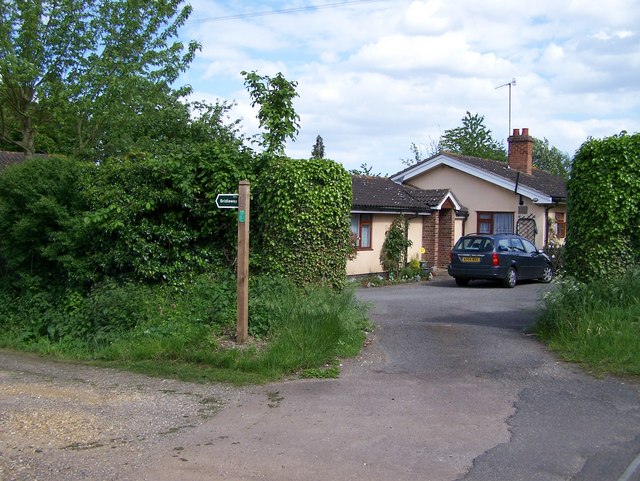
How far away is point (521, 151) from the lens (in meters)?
31.9

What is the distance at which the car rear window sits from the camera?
2098 cm

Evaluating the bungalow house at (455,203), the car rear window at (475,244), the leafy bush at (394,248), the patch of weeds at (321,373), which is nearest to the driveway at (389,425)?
the patch of weeds at (321,373)

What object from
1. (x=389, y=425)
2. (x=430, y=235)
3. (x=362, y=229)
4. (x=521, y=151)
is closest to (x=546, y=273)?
(x=430, y=235)

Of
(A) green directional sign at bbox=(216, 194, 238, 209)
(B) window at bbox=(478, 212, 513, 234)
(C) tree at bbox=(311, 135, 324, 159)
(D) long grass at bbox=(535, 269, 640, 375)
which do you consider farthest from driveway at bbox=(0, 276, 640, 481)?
(C) tree at bbox=(311, 135, 324, 159)

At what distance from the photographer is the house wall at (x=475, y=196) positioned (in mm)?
27906

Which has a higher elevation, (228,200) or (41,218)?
(228,200)

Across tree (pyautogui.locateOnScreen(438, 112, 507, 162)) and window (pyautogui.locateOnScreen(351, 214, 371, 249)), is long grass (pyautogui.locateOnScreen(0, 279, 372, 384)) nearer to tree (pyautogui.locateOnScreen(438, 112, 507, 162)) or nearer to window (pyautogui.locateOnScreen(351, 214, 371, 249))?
window (pyautogui.locateOnScreen(351, 214, 371, 249))

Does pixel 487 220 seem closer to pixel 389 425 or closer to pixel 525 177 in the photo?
pixel 525 177

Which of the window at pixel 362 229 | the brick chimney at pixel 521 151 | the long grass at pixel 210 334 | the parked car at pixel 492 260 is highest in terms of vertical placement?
the brick chimney at pixel 521 151

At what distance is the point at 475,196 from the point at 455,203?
7.49 feet

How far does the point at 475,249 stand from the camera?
21.1 m

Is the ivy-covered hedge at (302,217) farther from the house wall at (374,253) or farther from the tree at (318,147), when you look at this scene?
the tree at (318,147)

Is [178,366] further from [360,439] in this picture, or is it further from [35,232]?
[35,232]

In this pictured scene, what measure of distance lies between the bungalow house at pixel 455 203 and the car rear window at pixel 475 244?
357cm
